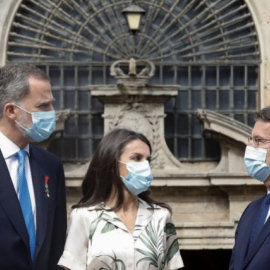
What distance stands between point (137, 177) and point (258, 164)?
0.64 meters

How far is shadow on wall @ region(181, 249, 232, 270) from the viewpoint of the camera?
16.2 metres

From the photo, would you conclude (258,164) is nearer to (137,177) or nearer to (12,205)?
(137,177)

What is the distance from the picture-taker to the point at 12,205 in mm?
6602

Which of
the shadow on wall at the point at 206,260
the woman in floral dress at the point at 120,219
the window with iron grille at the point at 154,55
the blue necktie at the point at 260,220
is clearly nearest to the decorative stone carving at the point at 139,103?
the window with iron grille at the point at 154,55

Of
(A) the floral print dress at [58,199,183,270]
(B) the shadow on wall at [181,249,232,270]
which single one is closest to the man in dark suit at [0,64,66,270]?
(A) the floral print dress at [58,199,183,270]

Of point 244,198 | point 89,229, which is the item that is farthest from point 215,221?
point 89,229

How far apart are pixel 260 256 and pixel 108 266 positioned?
76 centimetres

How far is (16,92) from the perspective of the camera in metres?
6.77

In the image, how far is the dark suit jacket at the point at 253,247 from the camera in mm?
6926

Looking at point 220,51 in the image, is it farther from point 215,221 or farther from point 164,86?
point 215,221

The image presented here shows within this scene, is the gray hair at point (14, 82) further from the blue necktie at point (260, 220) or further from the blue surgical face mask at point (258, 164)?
the blue necktie at point (260, 220)

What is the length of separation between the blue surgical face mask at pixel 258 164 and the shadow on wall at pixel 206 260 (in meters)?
8.72

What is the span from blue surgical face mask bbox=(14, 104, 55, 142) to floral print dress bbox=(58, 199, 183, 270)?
1.93ft

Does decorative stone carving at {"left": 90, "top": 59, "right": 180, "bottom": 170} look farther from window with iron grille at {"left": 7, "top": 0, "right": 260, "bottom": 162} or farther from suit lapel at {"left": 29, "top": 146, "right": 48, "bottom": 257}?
suit lapel at {"left": 29, "top": 146, "right": 48, "bottom": 257}
